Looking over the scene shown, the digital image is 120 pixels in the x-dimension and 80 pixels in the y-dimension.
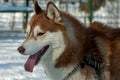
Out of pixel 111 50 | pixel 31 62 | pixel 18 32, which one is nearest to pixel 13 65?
pixel 31 62

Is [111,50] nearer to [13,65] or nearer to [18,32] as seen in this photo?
[13,65]

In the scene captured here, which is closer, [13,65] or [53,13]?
[53,13]

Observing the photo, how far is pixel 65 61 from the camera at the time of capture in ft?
13.6

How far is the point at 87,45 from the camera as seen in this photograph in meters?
4.22

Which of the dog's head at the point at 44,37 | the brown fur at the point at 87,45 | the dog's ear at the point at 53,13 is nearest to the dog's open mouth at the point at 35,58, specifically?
the dog's head at the point at 44,37

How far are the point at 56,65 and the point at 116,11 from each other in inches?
523

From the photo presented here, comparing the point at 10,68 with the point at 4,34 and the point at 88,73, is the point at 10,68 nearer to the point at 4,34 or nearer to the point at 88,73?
the point at 88,73

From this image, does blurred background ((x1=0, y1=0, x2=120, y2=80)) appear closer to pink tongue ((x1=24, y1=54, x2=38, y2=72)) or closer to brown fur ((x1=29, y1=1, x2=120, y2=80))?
brown fur ((x1=29, y1=1, x2=120, y2=80))

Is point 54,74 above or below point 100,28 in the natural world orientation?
below

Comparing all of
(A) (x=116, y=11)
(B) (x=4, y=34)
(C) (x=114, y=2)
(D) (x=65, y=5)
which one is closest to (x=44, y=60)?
(B) (x=4, y=34)

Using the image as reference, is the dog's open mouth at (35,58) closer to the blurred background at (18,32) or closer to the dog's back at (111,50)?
the dog's back at (111,50)

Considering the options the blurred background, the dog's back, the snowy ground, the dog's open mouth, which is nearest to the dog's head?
the dog's open mouth

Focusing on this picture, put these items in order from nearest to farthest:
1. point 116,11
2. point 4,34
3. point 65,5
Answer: point 4,34
point 65,5
point 116,11

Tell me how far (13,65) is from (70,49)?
3.93m
